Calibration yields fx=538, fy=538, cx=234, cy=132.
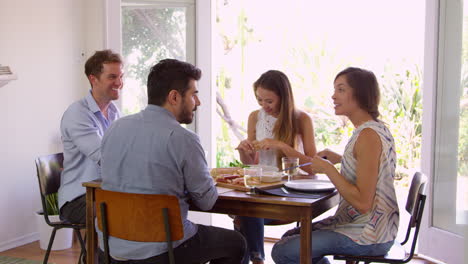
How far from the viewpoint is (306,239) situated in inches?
83.0

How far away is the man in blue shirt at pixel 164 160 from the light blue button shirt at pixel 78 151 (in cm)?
81

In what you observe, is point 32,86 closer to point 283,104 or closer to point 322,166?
point 283,104

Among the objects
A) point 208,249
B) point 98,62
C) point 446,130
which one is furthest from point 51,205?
point 446,130

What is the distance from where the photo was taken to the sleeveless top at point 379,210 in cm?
220

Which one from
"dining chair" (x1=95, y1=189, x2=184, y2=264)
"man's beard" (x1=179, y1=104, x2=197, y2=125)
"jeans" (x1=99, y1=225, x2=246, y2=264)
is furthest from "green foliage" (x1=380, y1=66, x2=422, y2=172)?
"dining chair" (x1=95, y1=189, x2=184, y2=264)

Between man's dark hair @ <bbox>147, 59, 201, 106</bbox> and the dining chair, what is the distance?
408 mm

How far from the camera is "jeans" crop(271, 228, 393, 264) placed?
224 centimetres

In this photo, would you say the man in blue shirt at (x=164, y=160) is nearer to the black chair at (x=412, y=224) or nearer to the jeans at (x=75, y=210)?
the black chair at (x=412, y=224)

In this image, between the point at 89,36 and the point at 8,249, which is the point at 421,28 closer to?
the point at 89,36

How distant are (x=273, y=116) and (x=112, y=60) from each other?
40.2 inches

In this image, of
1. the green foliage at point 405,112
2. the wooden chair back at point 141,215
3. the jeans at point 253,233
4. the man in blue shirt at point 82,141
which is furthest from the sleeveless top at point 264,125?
the green foliage at point 405,112

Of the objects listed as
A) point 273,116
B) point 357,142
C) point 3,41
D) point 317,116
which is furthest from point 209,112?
point 317,116

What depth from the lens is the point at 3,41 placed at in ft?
12.6

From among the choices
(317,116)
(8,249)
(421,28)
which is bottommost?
(8,249)
